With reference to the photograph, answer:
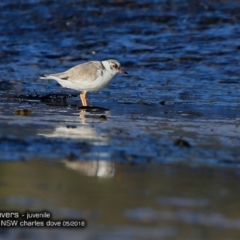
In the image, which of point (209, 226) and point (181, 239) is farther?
point (209, 226)

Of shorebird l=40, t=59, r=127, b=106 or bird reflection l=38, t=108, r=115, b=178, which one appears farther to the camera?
shorebird l=40, t=59, r=127, b=106

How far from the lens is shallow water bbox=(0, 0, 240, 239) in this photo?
5445 millimetres

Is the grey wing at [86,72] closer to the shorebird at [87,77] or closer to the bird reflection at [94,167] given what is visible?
the shorebird at [87,77]

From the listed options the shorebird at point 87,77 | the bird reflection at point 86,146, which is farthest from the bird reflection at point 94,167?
the shorebird at point 87,77

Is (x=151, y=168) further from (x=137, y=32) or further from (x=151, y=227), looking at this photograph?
(x=137, y=32)

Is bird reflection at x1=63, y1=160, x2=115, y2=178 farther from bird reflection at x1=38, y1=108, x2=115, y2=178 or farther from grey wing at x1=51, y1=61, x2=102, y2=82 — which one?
grey wing at x1=51, y1=61, x2=102, y2=82

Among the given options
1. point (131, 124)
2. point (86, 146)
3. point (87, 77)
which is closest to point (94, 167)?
point (86, 146)

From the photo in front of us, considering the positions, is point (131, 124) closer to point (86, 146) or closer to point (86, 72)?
point (86, 146)

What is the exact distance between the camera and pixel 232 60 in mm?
15047

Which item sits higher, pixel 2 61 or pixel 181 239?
pixel 181 239

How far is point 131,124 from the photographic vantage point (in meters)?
8.99

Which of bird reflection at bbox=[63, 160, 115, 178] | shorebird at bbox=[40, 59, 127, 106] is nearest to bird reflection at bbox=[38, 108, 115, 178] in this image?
bird reflection at bbox=[63, 160, 115, 178]

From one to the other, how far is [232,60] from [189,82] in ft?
6.51

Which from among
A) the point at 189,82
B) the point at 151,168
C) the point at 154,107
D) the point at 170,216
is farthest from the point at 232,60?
the point at 170,216
